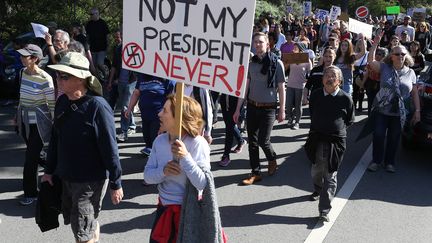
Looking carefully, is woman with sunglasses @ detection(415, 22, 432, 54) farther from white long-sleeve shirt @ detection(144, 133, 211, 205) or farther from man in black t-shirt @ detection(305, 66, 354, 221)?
white long-sleeve shirt @ detection(144, 133, 211, 205)

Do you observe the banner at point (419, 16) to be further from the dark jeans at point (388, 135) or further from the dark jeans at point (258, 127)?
the dark jeans at point (258, 127)

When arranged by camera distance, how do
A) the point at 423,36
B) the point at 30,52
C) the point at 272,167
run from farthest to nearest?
the point at 423,36, the point at 272,167, the point at 30,52

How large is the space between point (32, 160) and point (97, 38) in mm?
7544

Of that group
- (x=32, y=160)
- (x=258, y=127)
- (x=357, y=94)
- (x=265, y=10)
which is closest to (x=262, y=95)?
(x=258, y=127)

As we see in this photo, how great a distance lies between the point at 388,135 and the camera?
262 inches

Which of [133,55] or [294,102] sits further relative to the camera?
[294,102]

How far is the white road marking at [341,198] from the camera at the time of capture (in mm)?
4719

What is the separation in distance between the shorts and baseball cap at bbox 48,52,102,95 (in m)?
0.68

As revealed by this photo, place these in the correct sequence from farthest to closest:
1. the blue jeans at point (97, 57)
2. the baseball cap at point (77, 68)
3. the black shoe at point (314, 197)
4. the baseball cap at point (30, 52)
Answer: the blue jeans at point (97, 57) → the black shoe at point (314, 197) → the baseball cap at point (30, 52) → the baseball cap at point (77, 68)

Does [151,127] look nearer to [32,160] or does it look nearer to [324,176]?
[32,160]

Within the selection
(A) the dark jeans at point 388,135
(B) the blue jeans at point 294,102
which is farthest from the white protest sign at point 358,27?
(A) the dark jeans at point 388,135

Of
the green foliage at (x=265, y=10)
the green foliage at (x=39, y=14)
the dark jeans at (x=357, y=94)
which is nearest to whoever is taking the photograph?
the dark jeans at (x=357, y=94)

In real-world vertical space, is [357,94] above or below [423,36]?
below

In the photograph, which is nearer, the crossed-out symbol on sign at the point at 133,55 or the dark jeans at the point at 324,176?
the crossed-out symbol on sign at the point at 133,55
